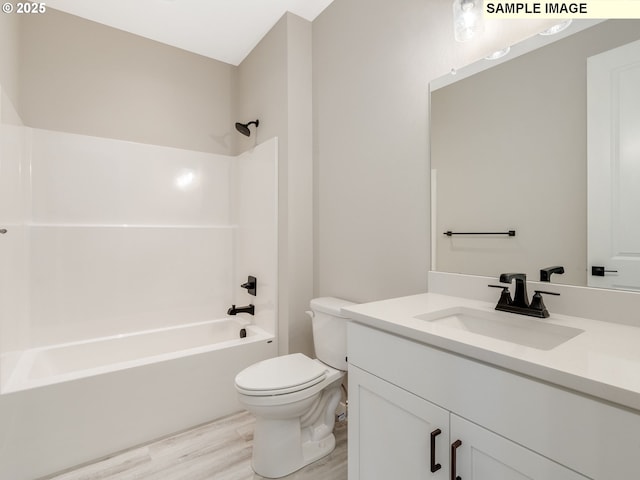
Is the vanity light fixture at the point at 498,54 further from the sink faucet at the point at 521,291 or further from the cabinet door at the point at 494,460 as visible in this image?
the cabinet door at the point at 494,460

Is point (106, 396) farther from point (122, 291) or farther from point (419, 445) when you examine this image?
point (419, 445)

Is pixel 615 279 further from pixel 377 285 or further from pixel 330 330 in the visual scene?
pixel 330 330

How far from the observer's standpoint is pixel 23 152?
1974mm

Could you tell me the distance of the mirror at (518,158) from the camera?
105cm

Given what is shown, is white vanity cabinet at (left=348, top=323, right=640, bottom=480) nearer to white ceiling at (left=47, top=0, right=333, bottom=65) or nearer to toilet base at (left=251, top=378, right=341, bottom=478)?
toilet base at (left=251, top=378, right=341, bottom=478)

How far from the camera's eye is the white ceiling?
207cm

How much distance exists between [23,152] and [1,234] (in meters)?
0.75

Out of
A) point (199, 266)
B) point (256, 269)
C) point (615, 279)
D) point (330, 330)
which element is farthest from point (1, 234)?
point (615, 279)

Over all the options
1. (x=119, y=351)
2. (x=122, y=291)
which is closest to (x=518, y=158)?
(x=122, y=291)

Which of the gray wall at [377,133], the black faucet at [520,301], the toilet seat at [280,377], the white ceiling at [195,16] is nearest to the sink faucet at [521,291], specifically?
the black faucet at [520,301]

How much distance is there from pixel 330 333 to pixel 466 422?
3.35 ft

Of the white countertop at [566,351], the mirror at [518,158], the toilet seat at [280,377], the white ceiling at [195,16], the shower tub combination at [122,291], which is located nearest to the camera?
the white countertop at [566,351]

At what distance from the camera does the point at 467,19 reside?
126 centimetres

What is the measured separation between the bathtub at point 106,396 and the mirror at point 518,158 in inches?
61.2
